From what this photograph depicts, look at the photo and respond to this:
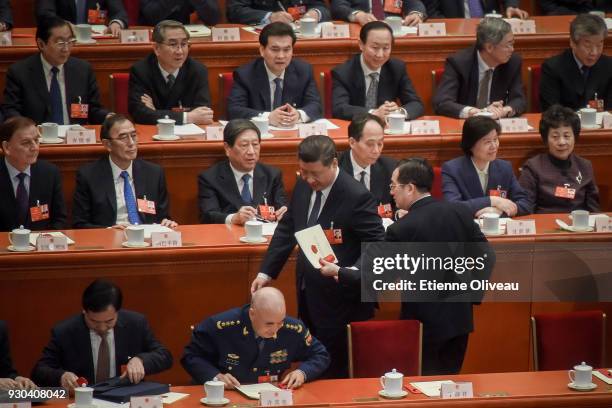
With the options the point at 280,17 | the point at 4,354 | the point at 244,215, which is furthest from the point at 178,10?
the point at 4,354

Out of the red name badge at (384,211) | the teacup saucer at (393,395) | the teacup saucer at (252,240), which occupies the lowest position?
the teacup saucer at (393,395)

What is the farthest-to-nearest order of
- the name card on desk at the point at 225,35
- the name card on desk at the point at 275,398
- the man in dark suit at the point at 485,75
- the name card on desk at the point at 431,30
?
the name card on desk at the point at 431,30 < the name card on desk at the point at 225,35 < the man in dark suit at the point at 485,75 < the name card on desk at the point at 275,398

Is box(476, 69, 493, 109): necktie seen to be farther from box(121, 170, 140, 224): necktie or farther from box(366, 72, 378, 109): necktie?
box(121, 170, 140, 224): necktie

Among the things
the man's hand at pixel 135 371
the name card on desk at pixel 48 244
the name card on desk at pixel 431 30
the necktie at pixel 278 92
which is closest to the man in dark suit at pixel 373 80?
the necktie at pixel 278 92

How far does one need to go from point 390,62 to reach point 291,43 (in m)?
0.59

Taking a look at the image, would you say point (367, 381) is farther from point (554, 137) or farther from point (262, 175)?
point (554, 137)

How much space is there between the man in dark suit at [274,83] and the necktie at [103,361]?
201 centimetres

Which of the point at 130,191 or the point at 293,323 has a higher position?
the point at 130,191

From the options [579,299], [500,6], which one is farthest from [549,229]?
[500,6]

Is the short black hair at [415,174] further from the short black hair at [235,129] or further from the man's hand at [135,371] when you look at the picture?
the man's hand at [135,371]

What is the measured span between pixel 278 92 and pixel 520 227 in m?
1.80

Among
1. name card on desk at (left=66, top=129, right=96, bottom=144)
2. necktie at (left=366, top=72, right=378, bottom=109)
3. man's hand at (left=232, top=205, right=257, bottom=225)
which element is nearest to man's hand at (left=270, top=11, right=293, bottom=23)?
necktie at (left=366, top=72, right=378, bottom=109)

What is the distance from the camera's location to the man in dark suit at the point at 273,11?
7.70 m

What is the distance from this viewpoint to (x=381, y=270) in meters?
5.36
